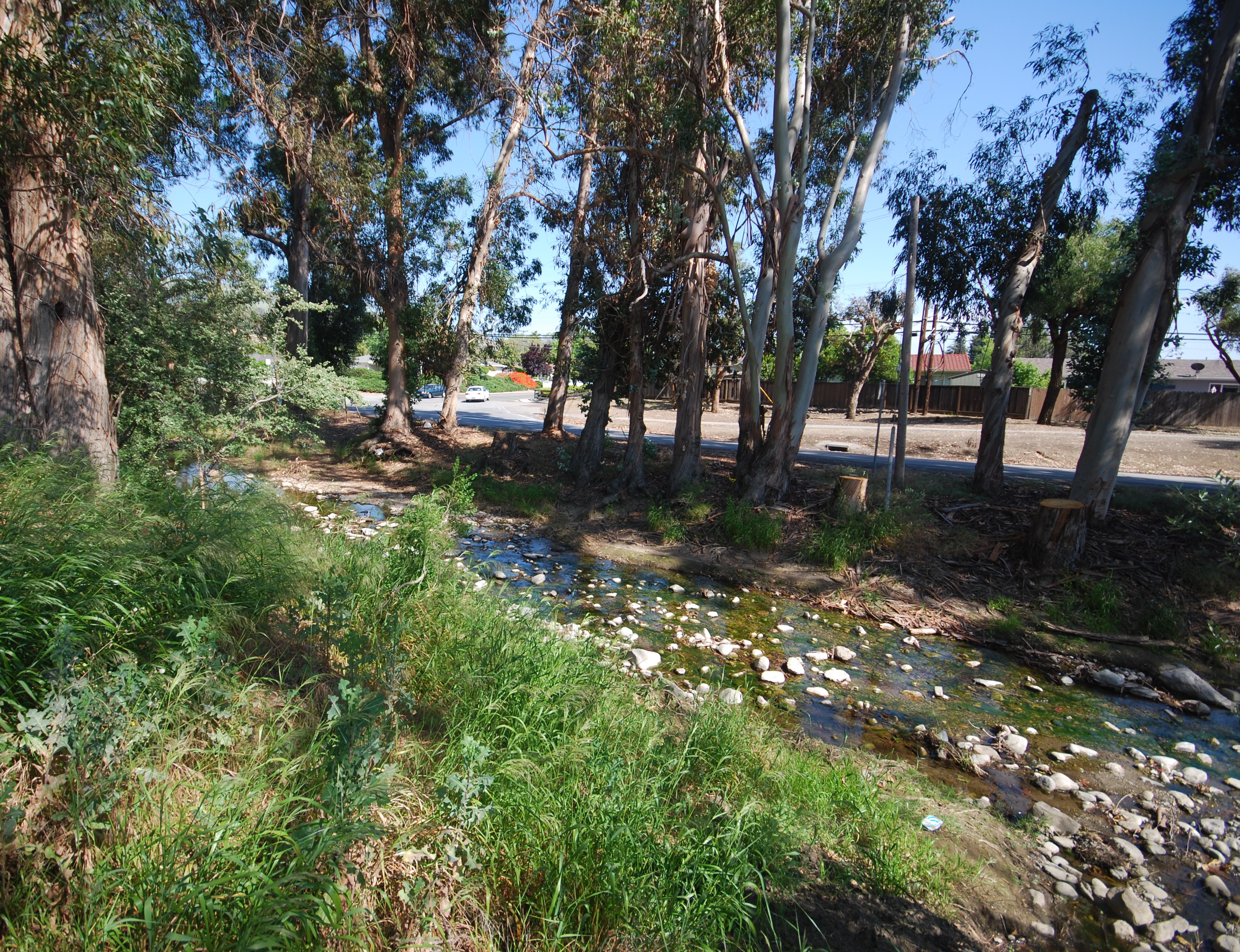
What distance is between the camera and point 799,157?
1198 cm

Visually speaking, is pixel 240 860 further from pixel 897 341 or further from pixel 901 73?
pixel 897 341

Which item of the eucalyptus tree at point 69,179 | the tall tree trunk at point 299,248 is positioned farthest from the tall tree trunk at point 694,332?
the tall tree trunk at point 299,248

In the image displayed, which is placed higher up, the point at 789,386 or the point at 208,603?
the point at 789,386

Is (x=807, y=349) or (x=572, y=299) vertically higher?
(x=572, y=299)

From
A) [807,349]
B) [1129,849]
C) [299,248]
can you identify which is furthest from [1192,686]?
[299,248]

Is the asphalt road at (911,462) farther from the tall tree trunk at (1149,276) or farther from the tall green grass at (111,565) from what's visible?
the tall green grass at (111,565)

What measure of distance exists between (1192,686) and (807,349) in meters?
6.83

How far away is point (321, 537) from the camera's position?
21.1ft

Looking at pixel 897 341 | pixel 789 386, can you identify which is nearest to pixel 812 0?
pixel 789 386

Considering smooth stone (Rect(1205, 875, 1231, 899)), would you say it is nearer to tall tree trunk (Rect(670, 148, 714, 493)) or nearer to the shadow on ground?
the shadow on ground

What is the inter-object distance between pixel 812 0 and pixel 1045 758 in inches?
434

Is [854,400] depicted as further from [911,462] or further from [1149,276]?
[1149,276]

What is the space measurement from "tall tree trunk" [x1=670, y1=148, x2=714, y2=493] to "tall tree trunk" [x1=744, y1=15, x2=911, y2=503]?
1.39 metres

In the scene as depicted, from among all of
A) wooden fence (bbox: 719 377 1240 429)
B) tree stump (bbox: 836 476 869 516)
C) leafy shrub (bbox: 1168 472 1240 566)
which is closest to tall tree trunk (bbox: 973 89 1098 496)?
tree stump (bbox: 836 476 869 516)
